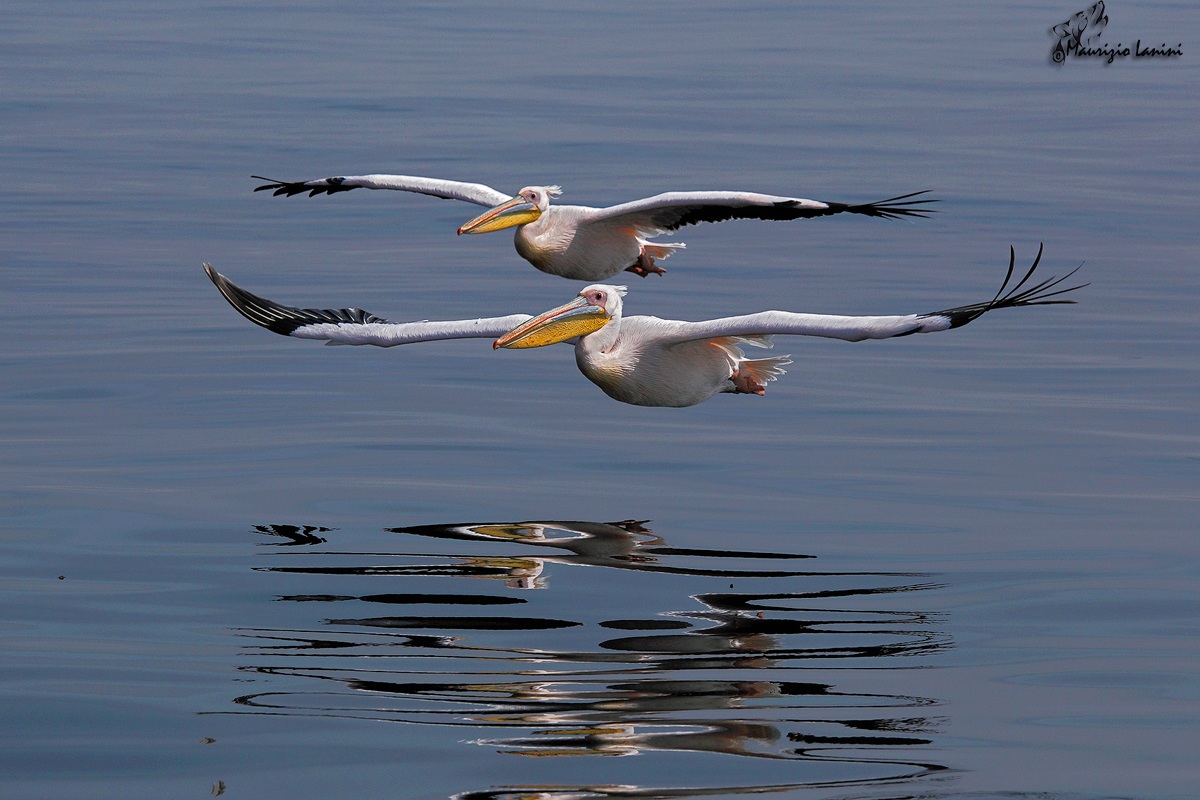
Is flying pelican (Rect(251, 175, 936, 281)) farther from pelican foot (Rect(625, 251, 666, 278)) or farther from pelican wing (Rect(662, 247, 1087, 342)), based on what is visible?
pelican wing (Rect(662, 247, 1087, 342))

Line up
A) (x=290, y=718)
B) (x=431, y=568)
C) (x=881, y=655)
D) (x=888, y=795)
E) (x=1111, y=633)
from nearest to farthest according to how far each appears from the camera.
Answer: (x=888, y=795)
(x=290, y=718)
(x=881, y=655)
(x=1111, y=633)
(x=431, y=568)

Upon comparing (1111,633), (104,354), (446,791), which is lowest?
(446,791)

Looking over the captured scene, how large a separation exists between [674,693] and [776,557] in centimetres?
286

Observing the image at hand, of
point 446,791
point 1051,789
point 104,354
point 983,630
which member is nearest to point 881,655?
point 983,630

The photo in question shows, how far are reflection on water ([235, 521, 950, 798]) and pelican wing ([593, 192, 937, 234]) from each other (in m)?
3.24

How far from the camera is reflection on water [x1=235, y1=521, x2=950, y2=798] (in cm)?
870

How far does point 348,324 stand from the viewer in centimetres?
1399

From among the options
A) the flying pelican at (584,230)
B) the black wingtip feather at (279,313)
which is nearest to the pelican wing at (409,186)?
the flying pelican at (584,230)

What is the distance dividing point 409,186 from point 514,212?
193 cm

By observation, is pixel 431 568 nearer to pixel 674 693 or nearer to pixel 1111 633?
pixel 674 693

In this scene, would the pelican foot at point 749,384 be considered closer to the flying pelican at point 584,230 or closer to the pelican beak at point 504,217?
the flying pelican at point 584,230

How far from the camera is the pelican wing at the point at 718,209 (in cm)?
1401

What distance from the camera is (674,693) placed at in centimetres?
931

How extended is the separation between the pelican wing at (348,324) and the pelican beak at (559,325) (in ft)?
0.48
